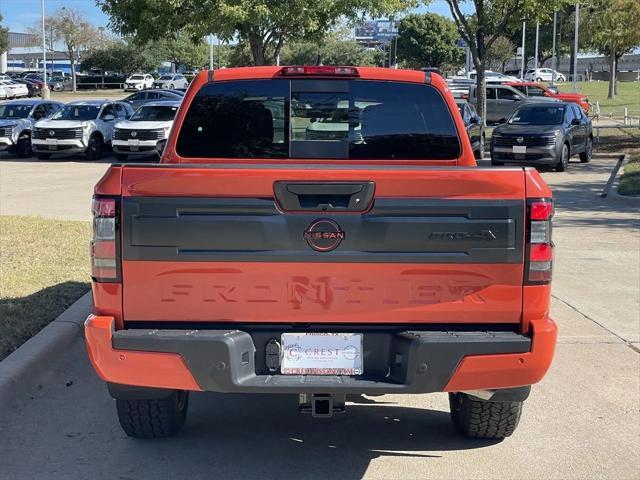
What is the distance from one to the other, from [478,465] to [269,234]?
1851mm

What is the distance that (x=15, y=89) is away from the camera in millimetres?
58969

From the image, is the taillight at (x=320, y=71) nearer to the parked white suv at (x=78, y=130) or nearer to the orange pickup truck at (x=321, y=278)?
the orange pickup truck at (x=321, y=278)

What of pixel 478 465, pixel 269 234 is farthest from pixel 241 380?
pixel 478 465

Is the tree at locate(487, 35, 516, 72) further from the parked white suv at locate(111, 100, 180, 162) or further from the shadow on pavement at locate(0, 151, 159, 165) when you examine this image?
the parked white suv at locate(111, 100, 180, 162)

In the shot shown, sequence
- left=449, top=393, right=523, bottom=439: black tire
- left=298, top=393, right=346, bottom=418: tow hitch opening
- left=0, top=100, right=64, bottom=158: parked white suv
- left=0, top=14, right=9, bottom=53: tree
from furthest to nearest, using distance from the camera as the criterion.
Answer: left=0, top=14, right=9, bottom=53: tree → left=0, top=100, right=64, bottom=158: parked white suv → left=449, top=393, right=523, bottom=439: black tire → left=298, top=393, right=346, bottom=418: tow hitch opening

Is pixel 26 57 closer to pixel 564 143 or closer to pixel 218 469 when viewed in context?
pixel 564 143

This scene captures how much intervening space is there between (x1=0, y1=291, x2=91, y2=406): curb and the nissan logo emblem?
104 inches

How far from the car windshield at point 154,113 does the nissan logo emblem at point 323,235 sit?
70.4 feet

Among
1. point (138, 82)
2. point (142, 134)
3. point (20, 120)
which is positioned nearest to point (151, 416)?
point (142, 134)

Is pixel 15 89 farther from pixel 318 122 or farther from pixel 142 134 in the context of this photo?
pixel 318 122

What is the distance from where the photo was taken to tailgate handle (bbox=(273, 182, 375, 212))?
388cm

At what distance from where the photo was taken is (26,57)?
13450cm

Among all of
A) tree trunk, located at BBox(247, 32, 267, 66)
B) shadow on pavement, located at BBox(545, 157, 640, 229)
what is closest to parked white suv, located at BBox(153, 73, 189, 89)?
tree trunk, located at BBox(247, 32, 267, 66)

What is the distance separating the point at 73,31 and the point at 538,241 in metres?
81.6
